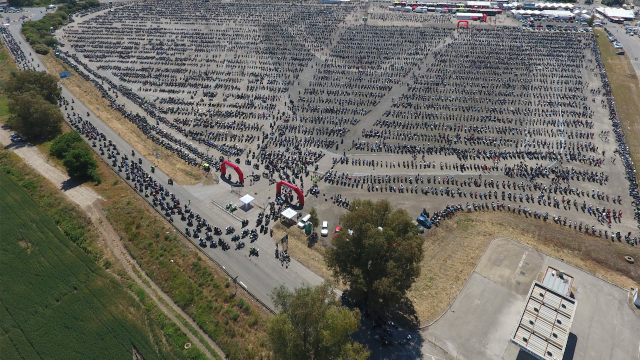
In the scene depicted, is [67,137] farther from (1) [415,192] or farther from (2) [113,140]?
(1) [415,192]

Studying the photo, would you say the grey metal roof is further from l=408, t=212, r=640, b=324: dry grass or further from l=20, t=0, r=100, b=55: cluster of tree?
l=20, t=0, r=100, b=55: cluster of tree

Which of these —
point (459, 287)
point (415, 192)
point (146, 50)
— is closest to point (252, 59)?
point (146, 50)

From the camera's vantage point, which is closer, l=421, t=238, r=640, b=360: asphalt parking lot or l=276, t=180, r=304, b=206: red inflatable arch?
l=421, t=238, r=640, b=360: asphalt parking lot

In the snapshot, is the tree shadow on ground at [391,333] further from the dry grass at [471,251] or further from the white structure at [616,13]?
the white structure at [616,13]

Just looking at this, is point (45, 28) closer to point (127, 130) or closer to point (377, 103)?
point (127, 130)

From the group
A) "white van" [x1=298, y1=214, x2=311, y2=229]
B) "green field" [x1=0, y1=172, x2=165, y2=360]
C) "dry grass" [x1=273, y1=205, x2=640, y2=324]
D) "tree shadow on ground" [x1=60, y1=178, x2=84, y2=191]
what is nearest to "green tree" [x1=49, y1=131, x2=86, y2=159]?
"tree shadow on ground" [x1=60, y1=178, x2=84, y2=191]

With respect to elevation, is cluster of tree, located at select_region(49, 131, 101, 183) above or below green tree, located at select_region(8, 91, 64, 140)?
below

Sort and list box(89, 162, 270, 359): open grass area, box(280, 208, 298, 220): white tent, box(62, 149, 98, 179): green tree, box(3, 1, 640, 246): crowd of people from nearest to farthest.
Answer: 1. box(89, 162, 270, 359): open grass area
2. box(280, 208, 298, 220): white tent
3. box(62, 149, 98, 179): green tree
4. box(3, 1, 640, 246): crowd of people
